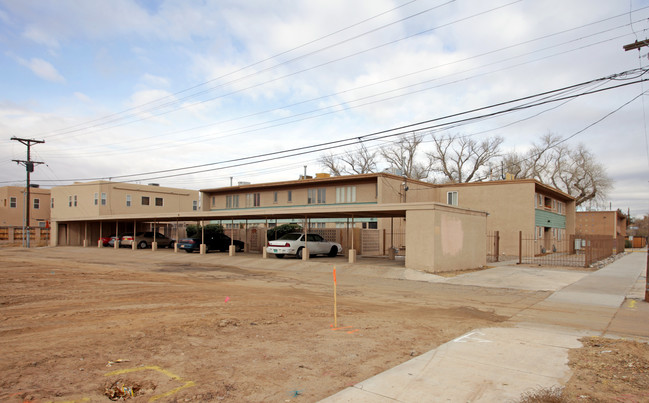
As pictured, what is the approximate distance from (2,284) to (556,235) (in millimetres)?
39718

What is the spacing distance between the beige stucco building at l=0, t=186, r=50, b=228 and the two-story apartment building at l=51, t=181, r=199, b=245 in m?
10.4

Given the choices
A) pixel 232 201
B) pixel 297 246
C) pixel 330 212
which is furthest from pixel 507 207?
pixel 232 201

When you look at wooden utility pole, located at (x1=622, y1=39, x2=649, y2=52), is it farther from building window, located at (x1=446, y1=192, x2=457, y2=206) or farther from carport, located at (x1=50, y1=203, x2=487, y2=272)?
building window, located at (x1=446, y1=192, x2=457, y2=206)

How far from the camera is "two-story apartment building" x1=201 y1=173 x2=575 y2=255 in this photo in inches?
Answer: 1203

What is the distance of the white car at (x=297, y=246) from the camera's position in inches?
964

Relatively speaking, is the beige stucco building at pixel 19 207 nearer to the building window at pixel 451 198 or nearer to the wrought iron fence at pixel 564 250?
the building window at pixel 451 198

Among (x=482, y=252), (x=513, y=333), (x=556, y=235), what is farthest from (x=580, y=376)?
(x=556, y=235)

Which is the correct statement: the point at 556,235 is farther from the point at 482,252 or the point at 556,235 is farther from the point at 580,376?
the point at 580,376

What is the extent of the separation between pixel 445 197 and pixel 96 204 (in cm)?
3392

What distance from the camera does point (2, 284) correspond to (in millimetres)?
11422

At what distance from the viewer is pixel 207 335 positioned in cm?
714

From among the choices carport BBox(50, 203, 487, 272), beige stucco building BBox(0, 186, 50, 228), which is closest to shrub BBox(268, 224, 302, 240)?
carport BBox(50, 203, 487, 272)

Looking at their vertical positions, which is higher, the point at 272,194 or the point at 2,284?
the point at 272,194

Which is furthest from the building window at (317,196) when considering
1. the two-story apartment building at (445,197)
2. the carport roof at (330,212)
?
the carport roof at (330,212)
